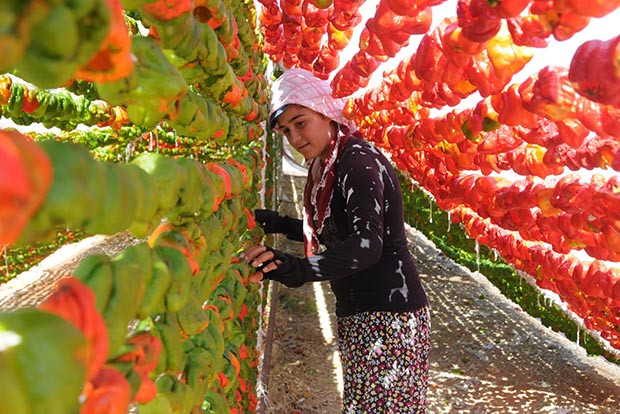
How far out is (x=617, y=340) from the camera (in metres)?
3.98

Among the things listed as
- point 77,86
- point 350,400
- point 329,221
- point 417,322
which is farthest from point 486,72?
point 77,86

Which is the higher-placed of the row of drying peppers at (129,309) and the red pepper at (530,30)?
the red pepper at (530,30)

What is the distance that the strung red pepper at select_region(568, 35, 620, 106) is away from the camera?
1.22 metres

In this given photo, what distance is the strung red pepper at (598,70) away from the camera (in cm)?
122

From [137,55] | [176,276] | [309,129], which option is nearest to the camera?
[137,55]

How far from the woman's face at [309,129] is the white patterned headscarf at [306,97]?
3 centimetres

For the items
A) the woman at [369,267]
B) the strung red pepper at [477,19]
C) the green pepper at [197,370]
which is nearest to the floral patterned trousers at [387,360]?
the woman at [369,267]

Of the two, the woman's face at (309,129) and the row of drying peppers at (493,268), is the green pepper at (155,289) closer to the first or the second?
the woman's face at (309,129)

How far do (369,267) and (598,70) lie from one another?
1051 mm

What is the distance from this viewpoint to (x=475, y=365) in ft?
16.4

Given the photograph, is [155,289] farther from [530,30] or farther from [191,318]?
[530,30]

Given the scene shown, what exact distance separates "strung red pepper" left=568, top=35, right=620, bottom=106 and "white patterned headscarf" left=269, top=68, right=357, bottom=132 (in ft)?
3.70

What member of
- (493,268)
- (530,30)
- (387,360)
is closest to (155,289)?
(530,30)

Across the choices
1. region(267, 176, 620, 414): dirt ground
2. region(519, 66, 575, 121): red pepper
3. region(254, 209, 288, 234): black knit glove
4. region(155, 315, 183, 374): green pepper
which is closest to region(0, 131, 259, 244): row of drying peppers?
region(155, 315, 183, 374): green pepper
